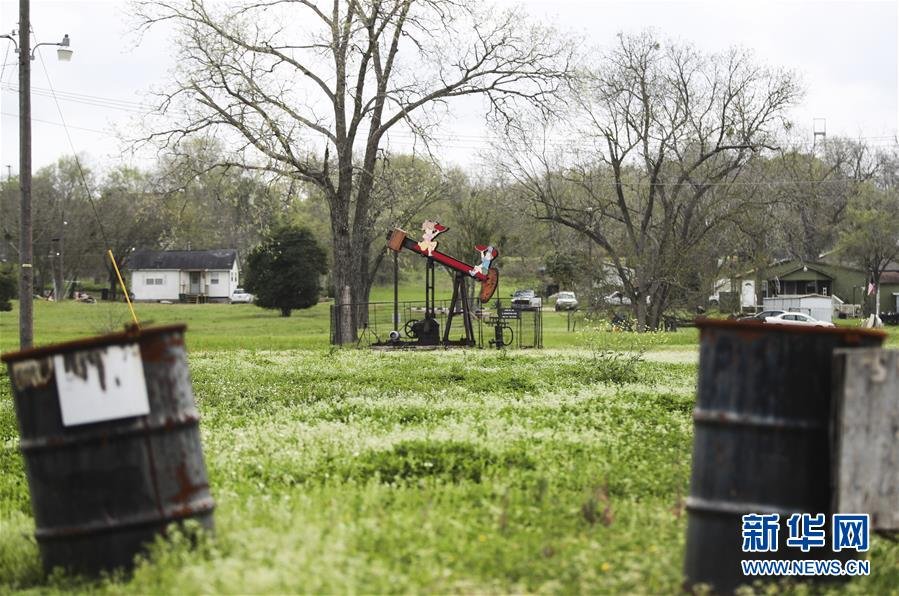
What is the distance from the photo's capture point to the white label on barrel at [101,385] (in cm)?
627

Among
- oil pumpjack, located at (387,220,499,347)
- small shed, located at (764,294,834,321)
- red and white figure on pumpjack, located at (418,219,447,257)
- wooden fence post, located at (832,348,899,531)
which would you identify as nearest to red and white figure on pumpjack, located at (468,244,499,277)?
oil pumpjack, located at (387,220,499,347)

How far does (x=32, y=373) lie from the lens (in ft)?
21.1

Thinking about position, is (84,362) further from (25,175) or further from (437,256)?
(437,256)

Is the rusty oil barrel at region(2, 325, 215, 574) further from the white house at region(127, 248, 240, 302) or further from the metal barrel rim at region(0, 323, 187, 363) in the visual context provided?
the white house at region(127, 248, 240, 302)

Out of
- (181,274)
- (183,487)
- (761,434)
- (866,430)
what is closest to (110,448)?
(183,487)

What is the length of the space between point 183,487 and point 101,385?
71 centimetres

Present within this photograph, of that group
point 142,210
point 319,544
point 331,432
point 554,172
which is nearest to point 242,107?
point 142,210

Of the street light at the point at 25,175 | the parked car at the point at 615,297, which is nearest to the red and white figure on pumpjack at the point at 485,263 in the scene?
the street light at the point at 25,175

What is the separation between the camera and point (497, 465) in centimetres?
938

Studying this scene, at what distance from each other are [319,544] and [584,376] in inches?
543

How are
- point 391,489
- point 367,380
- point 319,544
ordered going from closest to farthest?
point 319,544 < point 391,489 < point 367,380

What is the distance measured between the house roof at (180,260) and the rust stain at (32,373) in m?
105

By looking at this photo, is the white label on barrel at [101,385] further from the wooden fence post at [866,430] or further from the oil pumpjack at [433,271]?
the oil pumpjack at [433,271]

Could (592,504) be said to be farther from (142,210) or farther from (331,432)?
(142,210)
